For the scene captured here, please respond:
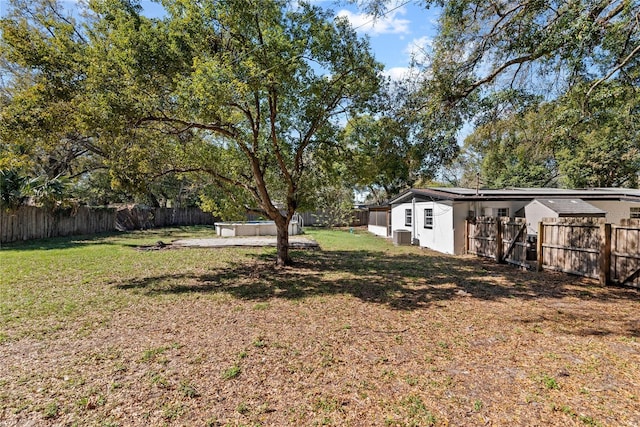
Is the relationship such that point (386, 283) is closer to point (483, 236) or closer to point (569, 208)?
point (483, 236)

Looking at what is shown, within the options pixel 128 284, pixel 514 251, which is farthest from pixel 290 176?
pixel 514 251

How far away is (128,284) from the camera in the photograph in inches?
298

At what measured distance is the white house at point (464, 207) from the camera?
42.5 feet

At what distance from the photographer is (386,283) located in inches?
311

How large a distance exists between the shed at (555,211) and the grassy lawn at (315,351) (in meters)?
3.35

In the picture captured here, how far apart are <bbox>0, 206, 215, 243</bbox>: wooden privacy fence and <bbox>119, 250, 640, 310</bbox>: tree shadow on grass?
10324mm

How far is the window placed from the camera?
1484 cm

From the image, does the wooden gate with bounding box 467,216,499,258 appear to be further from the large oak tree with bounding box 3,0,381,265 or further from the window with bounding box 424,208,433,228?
the large oak tree with bounding box 3,0,381,265

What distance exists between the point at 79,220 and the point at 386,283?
1796cm

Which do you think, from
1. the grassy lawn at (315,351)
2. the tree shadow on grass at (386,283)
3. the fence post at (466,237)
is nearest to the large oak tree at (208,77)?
the tree shadow on grass at (386,283)

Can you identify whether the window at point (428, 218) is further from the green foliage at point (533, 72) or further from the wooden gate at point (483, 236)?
the green foliage at point (533, 72)

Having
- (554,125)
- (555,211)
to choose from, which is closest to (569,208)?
(555,211)

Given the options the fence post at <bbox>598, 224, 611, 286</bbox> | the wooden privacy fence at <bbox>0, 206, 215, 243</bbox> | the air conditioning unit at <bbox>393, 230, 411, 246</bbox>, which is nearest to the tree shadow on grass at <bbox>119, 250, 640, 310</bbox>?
the fence post at <bbox>598, 224, 611, 286</bbox>

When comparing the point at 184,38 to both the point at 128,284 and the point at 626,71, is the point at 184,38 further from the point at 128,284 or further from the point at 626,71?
the point at 626,71
